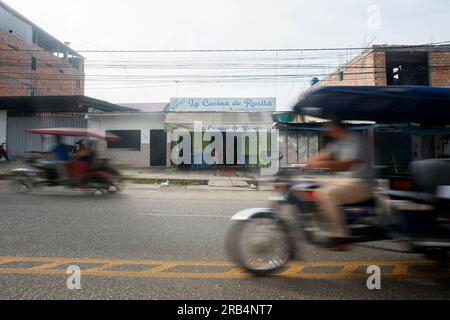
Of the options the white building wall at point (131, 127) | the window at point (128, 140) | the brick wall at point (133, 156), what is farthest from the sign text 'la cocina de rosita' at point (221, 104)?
the brick wall at point (133, 156)

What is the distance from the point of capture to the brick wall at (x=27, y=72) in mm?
31016

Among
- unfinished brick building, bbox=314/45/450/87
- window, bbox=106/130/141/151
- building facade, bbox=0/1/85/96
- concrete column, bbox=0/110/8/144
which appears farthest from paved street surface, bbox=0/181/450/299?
building facade, bbox=0/1/85/96

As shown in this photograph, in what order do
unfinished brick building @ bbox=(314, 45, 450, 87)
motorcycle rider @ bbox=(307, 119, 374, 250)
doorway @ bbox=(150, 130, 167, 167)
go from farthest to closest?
doorway @ bbox=(150, 130, 167, 167)
unfinished brick building @ bbox=(314, 45, 450, 87)
motorcycle rider @ bbox=(307, 119, 374, 250)

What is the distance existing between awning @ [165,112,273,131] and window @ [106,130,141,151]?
3.05 meters

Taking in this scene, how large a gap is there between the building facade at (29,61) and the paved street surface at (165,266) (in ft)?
83.2

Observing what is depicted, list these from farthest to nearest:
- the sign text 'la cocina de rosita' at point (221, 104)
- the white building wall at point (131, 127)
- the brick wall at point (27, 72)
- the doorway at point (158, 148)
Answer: the brick wall at point (27, 72) → the doorway at point (158, 148) → the white building wall at point (131, 127) → the sign text 'la cocina de rosita' at point (221, 104)

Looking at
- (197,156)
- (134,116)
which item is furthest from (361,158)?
(134,116)

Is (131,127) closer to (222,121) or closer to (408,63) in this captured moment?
(222,121)

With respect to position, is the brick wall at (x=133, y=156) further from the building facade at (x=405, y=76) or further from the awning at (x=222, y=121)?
the building facade at (x=405, y=76)

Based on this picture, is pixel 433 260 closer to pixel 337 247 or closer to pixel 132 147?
pixel 337 247

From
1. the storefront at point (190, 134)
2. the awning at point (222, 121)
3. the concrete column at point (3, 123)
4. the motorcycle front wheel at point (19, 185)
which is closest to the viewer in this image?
the motorcycle front wheel at point (19, 185)

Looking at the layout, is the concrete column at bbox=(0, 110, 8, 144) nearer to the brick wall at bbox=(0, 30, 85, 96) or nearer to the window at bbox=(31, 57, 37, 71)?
the brick wall at bbox=(0, 30, 85, 96)

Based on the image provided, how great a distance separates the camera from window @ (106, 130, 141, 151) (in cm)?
2211

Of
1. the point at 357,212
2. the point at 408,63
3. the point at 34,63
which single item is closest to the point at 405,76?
the point at 408,63
